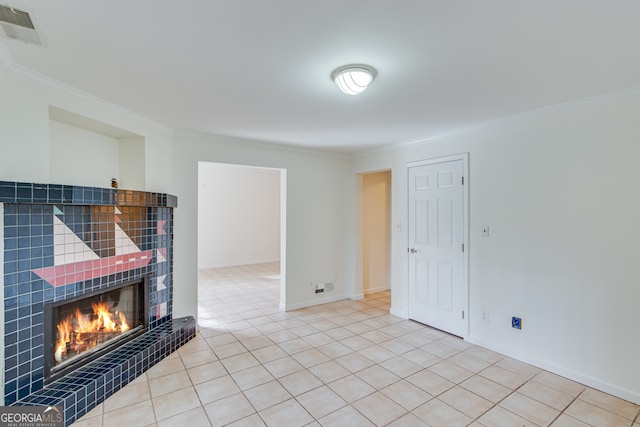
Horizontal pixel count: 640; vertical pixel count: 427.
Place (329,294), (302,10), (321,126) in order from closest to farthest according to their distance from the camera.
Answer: (302,10), (321,126), (329,294)

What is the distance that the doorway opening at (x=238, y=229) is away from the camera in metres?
6.23

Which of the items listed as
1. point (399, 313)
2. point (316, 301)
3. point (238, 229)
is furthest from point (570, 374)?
point (238, 229)

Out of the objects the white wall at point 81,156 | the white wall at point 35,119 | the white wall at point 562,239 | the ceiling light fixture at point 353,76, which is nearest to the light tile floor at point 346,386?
the white wall at point 562,239

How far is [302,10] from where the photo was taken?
53.7 inches

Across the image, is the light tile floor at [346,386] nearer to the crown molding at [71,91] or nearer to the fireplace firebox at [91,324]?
the fireplace firebox at [91,324]

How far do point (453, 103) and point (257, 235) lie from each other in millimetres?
6439

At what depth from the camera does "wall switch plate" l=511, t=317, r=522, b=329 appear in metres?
2.86

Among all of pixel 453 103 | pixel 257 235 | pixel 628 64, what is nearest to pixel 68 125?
pixel 453 103

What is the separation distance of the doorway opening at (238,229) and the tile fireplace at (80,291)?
251 cm

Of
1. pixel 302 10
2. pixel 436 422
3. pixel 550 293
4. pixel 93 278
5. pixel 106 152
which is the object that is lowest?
pixel 436 422

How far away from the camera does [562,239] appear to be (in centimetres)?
260

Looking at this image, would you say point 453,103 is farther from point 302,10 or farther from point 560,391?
point 560,391

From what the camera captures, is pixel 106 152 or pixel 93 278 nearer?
pixel 93 278

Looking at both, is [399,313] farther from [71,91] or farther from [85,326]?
[71,91]
